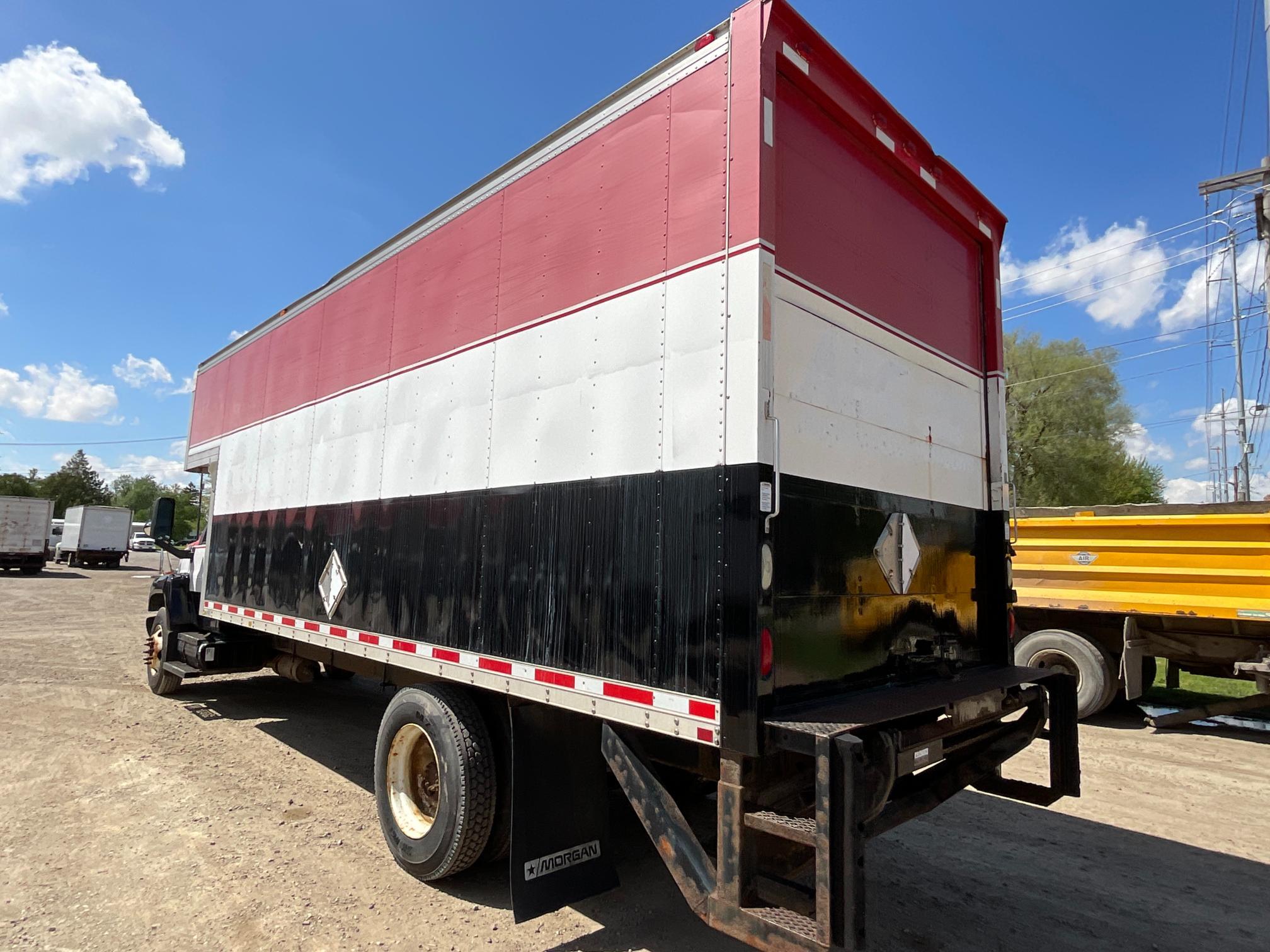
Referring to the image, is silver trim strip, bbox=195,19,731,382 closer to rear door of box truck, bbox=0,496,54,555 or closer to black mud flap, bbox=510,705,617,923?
black mud flap, bbox=510,705,617,923

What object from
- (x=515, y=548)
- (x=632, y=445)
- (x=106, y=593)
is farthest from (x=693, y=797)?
(x=106, y=593)

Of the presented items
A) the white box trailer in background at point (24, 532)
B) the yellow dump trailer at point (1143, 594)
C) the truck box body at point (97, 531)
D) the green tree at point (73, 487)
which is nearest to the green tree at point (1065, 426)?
the yellow dump trailer at point (1143, 594)

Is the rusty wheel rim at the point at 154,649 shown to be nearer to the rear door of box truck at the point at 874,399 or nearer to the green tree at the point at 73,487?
the rear door of box truck at the point at 874,399

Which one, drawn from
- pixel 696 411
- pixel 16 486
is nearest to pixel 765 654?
pixel 696 411

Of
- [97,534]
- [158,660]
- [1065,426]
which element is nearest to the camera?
[158,660]

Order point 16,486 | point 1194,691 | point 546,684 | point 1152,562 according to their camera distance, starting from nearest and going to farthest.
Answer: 1. point 546,684
2. point 1152,562
3. point 1194,691
4. point 16,486

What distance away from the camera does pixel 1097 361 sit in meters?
28.4

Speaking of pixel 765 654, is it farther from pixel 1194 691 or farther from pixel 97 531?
pixel 97 531

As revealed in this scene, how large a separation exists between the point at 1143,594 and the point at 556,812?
719 cm

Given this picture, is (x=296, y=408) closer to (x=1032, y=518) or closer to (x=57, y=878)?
(x=57, y=878)

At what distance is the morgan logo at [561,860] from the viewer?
3.43 m

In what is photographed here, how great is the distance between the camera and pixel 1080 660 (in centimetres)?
821

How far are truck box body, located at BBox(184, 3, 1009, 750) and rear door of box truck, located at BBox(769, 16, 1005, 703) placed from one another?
Answer: 19mm

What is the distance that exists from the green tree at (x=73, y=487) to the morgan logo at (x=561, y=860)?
275 feet
